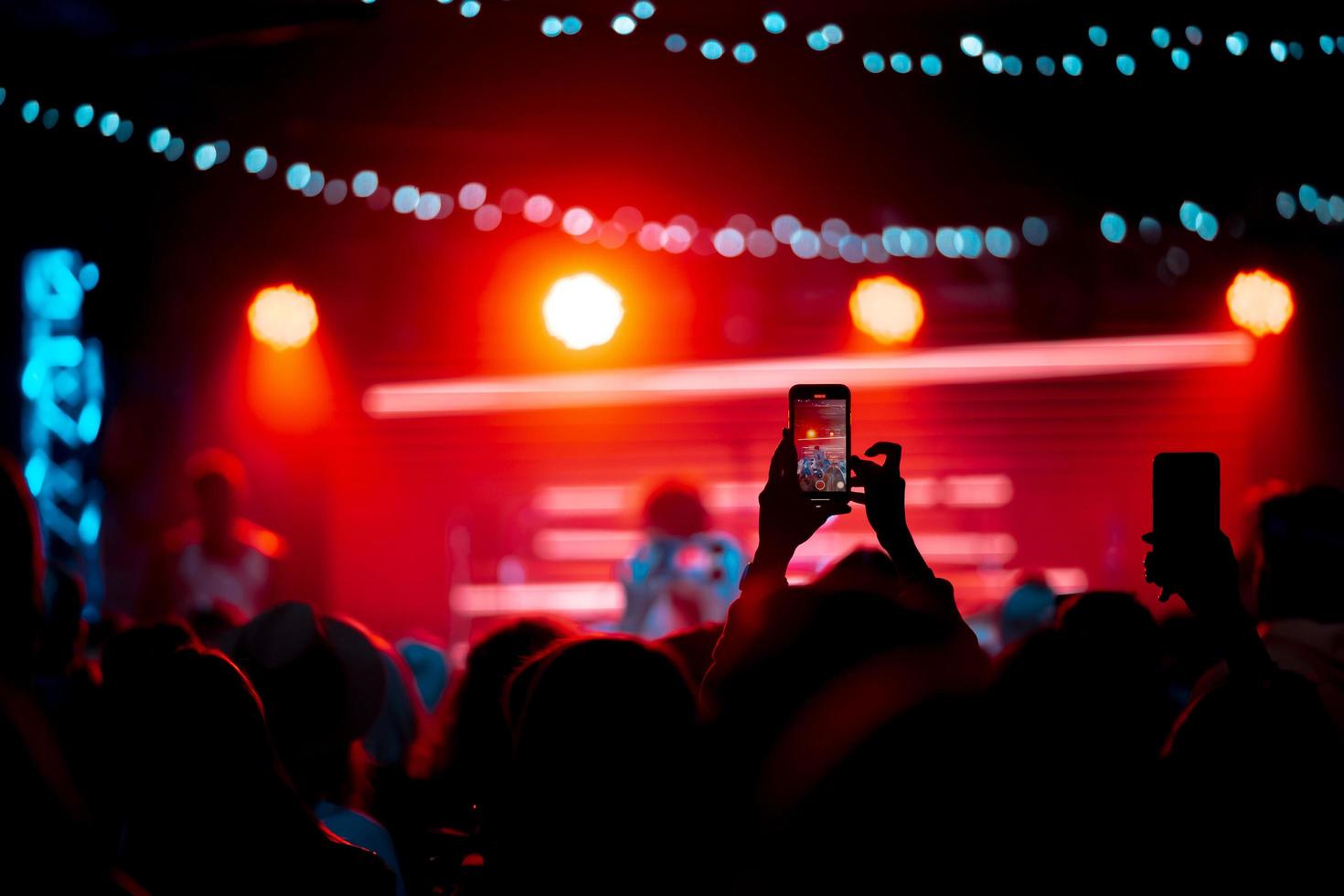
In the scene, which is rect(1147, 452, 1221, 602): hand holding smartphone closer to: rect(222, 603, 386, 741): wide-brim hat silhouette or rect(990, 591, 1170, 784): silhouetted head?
rect(990, 591, 1170, 784): silhouetted head

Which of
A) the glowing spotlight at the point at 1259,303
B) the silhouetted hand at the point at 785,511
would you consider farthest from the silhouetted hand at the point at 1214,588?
the glowing spotlight at the point at 1259,303

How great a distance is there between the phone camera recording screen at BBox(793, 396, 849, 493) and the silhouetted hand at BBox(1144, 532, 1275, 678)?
637 mm

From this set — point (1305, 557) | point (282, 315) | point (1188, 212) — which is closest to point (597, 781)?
point (1305, 557)

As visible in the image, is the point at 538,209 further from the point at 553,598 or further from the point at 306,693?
the point at 306,693

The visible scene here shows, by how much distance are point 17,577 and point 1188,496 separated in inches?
Result: 65.0

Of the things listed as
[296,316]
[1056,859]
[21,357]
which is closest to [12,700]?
[1056,859]

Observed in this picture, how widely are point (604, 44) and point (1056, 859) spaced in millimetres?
4211

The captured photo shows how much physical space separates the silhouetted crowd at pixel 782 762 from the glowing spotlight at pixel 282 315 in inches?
272

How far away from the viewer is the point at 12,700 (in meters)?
0.98

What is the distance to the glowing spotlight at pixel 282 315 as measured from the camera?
341 inches

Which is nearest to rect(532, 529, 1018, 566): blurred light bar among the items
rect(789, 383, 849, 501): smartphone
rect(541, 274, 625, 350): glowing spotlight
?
rect(541, 274, 625, 350): glowing spotlight

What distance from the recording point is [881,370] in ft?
30.3

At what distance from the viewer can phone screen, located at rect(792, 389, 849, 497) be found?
7.44 ft

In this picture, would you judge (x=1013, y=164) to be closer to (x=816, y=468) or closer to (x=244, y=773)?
(x=816, y=468)
